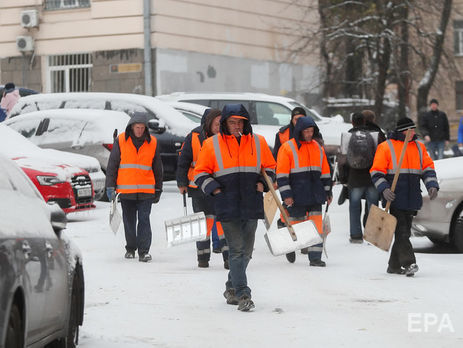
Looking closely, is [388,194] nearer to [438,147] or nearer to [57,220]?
[57,220]

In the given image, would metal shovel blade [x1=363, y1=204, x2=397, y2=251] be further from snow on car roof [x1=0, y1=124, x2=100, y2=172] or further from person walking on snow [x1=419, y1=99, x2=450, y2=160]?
person walking on snow [x1=419, y1=99, x2=450, y2=160]

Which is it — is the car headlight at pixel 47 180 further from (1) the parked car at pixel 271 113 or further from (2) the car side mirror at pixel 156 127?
(1) the parked car at pixel 271 113

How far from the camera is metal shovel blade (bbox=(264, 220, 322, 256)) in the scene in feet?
37.0

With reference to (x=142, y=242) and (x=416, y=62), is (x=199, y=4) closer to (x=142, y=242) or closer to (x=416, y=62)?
(x=416, y=62)

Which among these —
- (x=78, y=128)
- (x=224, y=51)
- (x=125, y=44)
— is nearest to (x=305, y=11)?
(x=224, y=51)

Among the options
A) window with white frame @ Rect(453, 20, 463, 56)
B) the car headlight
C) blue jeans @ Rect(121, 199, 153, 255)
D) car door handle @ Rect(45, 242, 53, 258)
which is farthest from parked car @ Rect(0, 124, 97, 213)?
window with white frame @ Rect(453, 20, 463, 56)

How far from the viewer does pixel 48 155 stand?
1878cm

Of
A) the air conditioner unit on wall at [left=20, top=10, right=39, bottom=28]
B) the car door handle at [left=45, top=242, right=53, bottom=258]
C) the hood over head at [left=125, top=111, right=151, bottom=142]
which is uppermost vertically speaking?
the air conditioner unit on wall at [left=20, top=10, right=39, bottom=28]

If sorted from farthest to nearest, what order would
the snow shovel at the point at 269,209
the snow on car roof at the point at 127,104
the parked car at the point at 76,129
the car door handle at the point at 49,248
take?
the snow on car roof at the point at 127,104
the parked car at the point at 76,129
the snow shovel at the point at 269,209
the car door handle at the point at 49,248

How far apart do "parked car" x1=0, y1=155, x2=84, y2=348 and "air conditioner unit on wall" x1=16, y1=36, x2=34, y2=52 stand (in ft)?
87.1

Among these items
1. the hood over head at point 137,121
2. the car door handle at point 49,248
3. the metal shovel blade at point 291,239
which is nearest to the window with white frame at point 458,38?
the hood over head at point 137,121

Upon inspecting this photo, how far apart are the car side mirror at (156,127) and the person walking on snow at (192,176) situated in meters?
8.08

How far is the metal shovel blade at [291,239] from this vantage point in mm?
11273

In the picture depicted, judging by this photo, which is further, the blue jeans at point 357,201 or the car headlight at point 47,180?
the car headlight at point 47,180
